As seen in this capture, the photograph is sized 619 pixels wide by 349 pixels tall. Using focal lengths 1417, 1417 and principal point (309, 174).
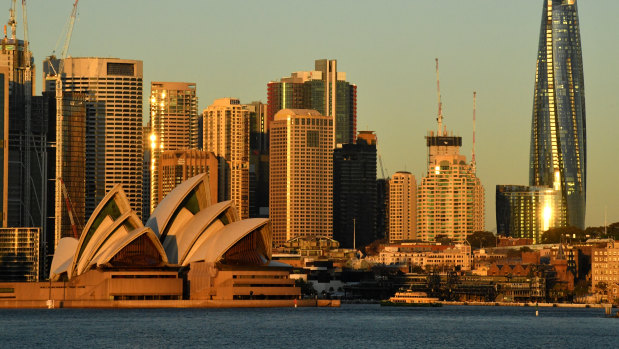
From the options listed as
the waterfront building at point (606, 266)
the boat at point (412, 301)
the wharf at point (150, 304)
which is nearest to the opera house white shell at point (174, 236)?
the wharf at point (150, 304)

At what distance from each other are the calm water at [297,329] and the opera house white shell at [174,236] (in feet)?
22.4

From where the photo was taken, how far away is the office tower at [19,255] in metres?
195

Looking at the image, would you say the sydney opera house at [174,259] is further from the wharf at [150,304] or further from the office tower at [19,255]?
the office tower at [19,255]

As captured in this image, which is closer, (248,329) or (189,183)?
(248,329)

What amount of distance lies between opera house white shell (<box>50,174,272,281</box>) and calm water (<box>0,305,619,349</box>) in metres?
6.84

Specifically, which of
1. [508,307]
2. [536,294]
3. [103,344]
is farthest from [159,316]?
[536,294]

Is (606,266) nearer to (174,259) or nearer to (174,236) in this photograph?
(174,236)

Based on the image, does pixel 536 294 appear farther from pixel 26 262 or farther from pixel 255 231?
pixel 26 262

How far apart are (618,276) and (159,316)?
74507 mm

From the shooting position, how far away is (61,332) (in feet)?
366

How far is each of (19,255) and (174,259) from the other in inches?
2006

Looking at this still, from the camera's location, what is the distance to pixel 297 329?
11681cm

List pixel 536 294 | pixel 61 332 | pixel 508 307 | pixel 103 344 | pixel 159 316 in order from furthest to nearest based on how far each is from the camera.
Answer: pixel 536 294, pixel 508 307, pixel 159 316, pixel 61 332, pixel 103 344

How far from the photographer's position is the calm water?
337 ft
